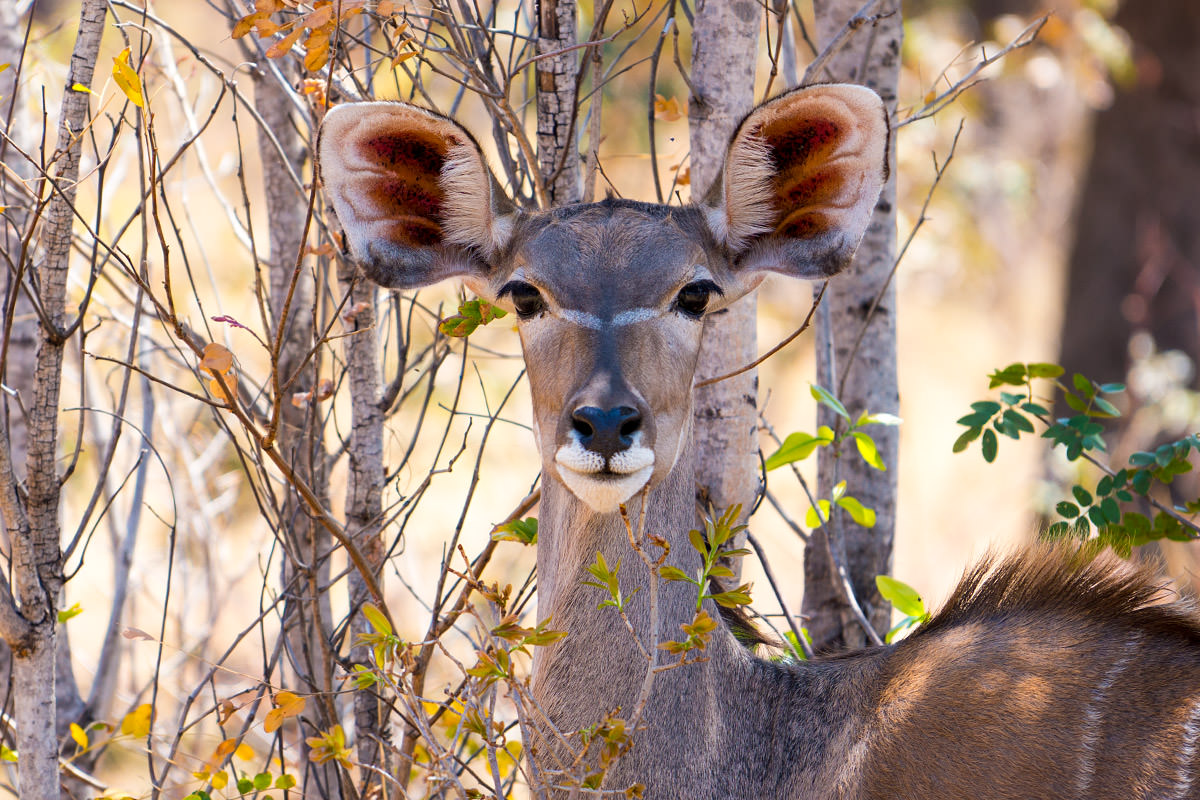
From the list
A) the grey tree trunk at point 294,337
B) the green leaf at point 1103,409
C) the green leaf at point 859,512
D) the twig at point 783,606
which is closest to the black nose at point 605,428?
the green leaf at point 859,512

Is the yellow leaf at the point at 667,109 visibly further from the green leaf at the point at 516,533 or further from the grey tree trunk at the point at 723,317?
the green leaf at the point at 516,533

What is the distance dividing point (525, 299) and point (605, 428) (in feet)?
1.96

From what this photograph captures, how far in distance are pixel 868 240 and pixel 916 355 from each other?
1068cm

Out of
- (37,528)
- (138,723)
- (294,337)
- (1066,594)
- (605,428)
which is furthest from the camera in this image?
(294,337)

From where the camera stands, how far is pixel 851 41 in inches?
177

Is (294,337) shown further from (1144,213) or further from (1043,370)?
(1144,213)

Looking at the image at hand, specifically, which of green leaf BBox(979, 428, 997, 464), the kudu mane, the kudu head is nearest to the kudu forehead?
the kudu head

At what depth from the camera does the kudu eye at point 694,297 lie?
3.10m

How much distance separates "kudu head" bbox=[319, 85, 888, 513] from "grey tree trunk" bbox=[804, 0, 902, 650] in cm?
115

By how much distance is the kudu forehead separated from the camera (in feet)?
9.89

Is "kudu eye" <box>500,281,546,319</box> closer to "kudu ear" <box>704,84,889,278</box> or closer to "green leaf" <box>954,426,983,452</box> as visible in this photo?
"kudu ear" <box>704,84,889,278</box>

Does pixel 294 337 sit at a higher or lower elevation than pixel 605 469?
higher

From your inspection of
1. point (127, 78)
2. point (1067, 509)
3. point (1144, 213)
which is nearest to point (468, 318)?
point (127, 78)

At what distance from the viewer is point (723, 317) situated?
12.3ft
